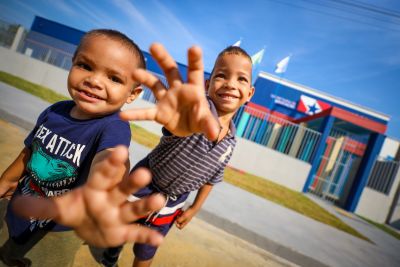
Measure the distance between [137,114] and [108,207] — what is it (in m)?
0.30

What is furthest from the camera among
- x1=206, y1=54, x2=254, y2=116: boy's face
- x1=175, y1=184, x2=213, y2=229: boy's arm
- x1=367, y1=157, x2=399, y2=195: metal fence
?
x1=367, y1=157, x2=399, y2=195: metal fence

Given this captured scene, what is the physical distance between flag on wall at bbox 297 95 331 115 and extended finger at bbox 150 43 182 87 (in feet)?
67.6

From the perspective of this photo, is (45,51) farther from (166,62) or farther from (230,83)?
(166,62)

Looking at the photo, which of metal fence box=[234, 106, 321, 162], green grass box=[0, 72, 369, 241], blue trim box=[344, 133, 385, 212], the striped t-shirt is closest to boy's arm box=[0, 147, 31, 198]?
the striped t-shirt

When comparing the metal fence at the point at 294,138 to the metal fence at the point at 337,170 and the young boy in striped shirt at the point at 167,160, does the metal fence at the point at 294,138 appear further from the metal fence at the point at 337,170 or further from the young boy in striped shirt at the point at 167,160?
the young boy in striped shirt at the point at 167,160

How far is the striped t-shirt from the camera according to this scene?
4.87ft

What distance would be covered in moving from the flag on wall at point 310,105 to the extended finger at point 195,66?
2058cm

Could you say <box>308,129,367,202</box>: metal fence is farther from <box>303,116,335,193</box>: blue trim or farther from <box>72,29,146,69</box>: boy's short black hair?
<box>72,29,146,69</box>: boy's short black hair

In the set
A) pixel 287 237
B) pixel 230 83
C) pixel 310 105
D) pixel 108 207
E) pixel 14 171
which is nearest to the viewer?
pixel 108 207

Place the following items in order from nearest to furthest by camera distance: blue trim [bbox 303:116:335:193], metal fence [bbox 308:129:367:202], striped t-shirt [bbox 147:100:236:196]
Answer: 1. striped t-shirt [bbox 147:100:236:196]
2. blue trim [bbox 303:116:335:193]
3. metal fence [bbox 308:129:367:202]

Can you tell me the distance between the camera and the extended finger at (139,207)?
0.72 meters

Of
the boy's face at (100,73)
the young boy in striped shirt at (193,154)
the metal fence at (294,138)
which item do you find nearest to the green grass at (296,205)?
the metal fence at (294,138)

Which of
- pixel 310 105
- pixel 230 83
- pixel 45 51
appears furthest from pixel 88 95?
pixel 310 105

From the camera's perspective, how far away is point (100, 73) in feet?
3.65
